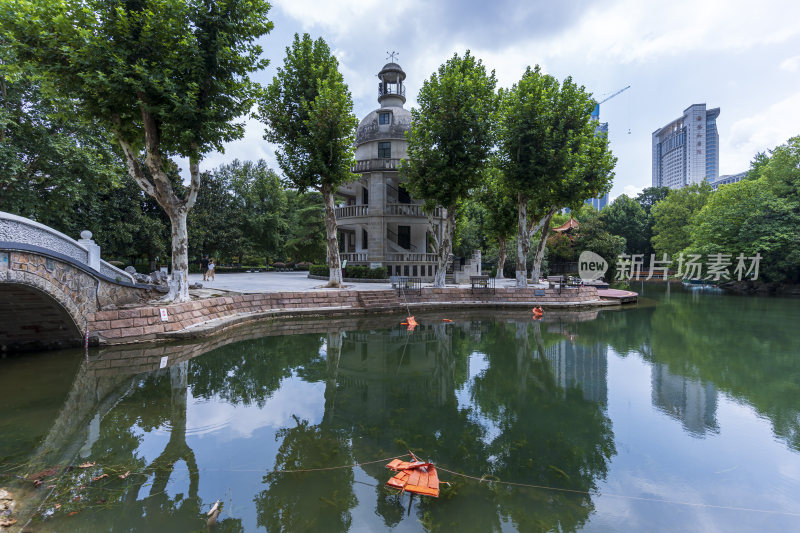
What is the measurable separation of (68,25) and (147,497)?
39.3 feet

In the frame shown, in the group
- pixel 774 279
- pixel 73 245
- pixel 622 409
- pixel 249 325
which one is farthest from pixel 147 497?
pixel 774 279

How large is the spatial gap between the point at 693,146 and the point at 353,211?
133869 mm

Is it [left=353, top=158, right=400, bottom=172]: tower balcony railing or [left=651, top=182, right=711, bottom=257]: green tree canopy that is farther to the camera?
[left=651, top=182, right=711, bottom=257]: green tree canopy

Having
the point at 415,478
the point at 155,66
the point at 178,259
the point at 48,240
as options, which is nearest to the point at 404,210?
the point at 178,259

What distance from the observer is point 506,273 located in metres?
37.2

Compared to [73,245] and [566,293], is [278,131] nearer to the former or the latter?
[73,245]

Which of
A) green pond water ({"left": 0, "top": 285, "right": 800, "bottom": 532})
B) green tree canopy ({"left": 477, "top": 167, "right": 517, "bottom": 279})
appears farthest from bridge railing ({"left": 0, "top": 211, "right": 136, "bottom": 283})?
green tree canopy ({"left": 477, "top": 167, "right": 517, "bottom": 279})

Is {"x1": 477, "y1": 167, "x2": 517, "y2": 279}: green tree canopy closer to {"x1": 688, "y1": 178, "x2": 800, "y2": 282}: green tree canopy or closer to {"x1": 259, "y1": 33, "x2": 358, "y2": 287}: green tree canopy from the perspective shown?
{"x1": 259, "y1": 33, "x2": 358, "y2": 287}: green tree canopy

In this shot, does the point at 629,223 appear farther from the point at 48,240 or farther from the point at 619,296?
the point at 48,240

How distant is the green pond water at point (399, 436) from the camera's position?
3.91 meters

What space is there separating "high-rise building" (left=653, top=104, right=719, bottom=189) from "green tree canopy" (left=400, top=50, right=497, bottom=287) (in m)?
119

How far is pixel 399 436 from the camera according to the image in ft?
18.4

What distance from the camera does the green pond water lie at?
3.91 m

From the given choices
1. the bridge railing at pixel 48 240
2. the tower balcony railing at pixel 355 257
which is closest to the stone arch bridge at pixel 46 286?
the bridge railing at pixel 48 240
